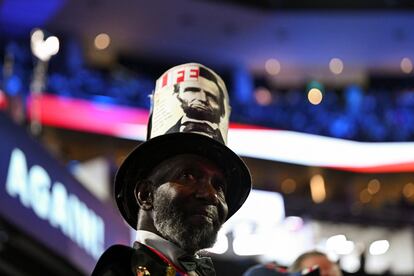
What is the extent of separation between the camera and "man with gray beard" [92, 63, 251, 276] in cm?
219

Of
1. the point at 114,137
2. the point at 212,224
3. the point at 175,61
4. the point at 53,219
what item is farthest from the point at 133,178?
the point at 175,61

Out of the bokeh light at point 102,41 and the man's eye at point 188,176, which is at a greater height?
the bokeh light at point 102,41

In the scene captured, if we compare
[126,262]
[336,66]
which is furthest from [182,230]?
[336,66]

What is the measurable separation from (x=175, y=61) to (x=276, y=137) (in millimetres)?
6524

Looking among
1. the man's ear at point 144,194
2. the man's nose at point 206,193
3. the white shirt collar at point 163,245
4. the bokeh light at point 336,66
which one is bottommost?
the white shirt collar at point 163,245

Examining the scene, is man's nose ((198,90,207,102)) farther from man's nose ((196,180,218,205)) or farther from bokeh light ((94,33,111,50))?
bokeh light ((94,33,111,50))

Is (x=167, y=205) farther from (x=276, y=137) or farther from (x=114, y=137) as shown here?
(x=276, y=137)

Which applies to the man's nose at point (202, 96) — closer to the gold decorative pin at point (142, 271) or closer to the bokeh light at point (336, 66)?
the gold decorative pin at point (142, 271)

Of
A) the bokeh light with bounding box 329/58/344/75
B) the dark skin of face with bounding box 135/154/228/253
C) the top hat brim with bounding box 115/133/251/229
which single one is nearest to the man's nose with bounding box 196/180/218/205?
the dark skin of face with bounding box 135/154/228/253

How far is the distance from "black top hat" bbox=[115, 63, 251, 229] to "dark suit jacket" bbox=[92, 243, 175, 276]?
0.83 ft

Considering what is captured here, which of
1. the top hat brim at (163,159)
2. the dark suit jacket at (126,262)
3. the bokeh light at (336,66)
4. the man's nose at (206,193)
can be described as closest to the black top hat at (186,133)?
the top hat brim at (163,159)

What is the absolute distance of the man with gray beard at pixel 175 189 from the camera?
2191 millimetres

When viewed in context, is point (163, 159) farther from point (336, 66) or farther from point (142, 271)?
point (336, 66)

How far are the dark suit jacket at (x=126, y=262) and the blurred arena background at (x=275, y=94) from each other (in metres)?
14.4
